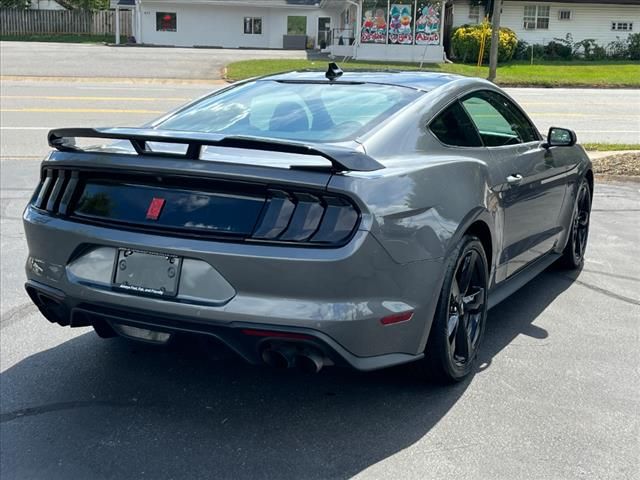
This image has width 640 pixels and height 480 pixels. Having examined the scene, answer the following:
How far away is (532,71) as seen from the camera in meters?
31.1

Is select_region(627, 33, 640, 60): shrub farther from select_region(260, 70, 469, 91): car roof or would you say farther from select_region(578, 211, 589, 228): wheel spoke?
select_region(260, 70, 469, 91): car roof

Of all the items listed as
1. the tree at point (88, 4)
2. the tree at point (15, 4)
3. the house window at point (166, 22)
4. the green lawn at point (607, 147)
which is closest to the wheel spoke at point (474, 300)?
the green lawn at point (607, 147)

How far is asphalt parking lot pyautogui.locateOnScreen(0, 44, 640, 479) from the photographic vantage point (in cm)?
329

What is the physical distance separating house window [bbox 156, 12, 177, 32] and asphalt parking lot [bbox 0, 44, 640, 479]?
152ft

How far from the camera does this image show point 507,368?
4.29m

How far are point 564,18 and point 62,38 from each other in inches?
1209

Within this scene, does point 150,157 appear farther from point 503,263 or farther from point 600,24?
point 600,24

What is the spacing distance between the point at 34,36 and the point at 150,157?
52.2 m

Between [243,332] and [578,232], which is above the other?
[243,332]

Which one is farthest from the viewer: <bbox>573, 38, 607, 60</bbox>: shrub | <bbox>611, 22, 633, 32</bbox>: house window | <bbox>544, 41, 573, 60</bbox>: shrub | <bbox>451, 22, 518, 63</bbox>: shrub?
<bbox>611, 22, 633, 32</bbox>: house window

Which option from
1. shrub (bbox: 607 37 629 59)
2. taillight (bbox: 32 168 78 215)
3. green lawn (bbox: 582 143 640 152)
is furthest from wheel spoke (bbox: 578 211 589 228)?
shrub (bbox: 607 37 629 59)

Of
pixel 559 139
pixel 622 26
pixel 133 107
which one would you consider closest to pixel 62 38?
pixel 622 26

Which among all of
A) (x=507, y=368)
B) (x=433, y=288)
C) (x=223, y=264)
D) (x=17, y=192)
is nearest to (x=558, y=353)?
(x=507, y=368)

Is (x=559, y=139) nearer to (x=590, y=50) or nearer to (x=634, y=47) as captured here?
(x=590, y=50)
